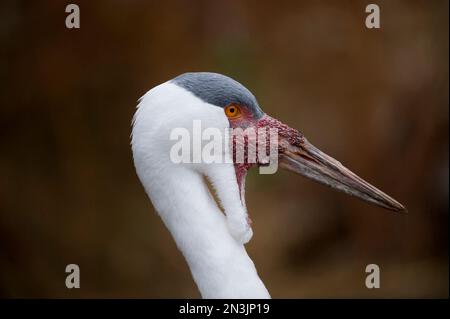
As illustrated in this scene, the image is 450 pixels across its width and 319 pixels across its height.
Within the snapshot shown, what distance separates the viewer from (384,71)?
581 cm

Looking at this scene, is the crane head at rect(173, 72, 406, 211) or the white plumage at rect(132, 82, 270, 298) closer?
the white plumage at rect(132, 82, 270, 298)

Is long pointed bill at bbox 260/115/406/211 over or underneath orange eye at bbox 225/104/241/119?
underneath

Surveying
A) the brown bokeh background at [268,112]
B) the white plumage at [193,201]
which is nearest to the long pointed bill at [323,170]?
the white plumage at [193,201]

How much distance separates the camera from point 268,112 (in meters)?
5.74

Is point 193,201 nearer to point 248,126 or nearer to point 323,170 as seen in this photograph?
point 248,126

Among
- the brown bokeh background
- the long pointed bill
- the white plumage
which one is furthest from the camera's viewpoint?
the brown bokeh background

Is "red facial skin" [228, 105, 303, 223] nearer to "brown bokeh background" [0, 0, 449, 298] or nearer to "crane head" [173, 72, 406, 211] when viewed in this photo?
"crane head" [173, 72, 406, 211]

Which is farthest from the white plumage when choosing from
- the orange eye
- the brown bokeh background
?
the brown bokeh background

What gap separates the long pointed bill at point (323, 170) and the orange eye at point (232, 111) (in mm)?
213

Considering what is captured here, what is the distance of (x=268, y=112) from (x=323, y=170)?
10.4ft

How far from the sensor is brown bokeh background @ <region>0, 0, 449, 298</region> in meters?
5.47

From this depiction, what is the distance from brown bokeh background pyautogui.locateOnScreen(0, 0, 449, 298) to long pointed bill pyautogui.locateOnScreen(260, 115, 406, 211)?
3040 mm

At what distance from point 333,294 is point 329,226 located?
651 millimetres

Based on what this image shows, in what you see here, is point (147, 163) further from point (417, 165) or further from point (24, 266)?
point (417, 165)
